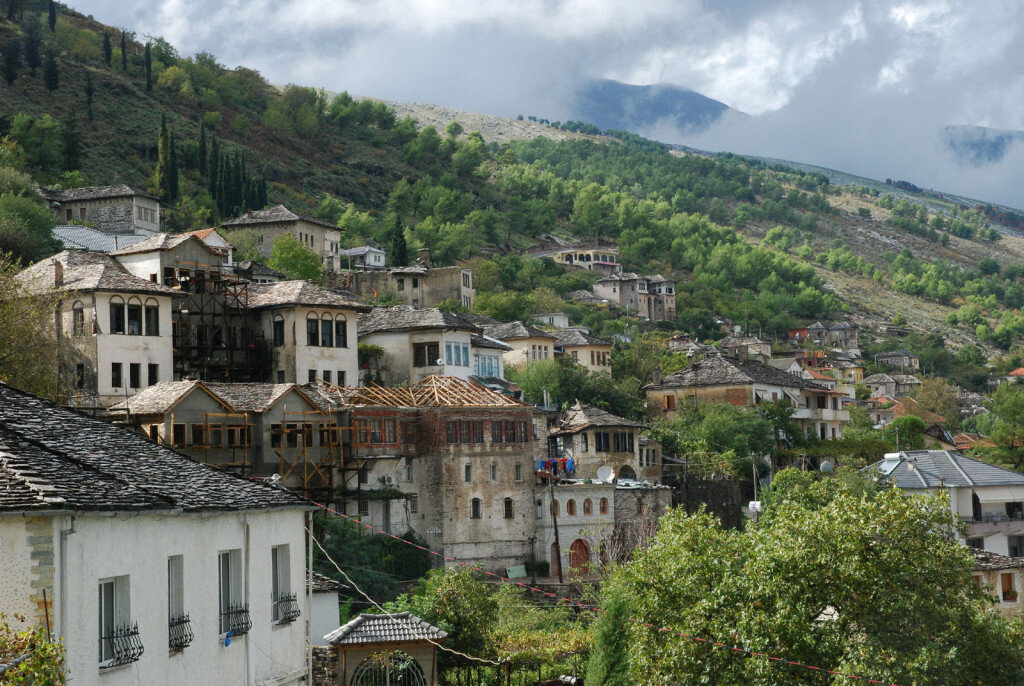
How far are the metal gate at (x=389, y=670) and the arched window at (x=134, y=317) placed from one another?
3062 cm

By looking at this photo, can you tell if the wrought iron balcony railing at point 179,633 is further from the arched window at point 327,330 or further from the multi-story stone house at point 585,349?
the multi-story stone house at point 585,349

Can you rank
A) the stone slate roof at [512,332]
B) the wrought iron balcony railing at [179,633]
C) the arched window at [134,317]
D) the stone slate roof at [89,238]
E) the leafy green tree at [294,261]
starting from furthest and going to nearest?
the leafy green tree at [294,261] < the stone slate roof at [512,332] < the stone slate roof at [89,238] < the arched window at [134,317] < the wrought iron balcony railing at [179,633]

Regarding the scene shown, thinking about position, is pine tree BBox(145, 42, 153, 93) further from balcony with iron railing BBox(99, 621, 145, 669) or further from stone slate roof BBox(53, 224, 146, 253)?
balcony with iron railing BBox(99, 621, 145, 669)

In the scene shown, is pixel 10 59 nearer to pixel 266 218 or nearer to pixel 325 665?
pixel 266 218

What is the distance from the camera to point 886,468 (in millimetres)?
74438

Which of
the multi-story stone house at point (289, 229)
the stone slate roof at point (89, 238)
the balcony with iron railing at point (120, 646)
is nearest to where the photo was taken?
the balcony with iron railing at point (120, 646)

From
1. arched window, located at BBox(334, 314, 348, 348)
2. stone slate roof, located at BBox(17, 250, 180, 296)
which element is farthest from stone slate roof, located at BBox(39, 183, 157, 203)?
stone slate roof, located at BBox(17, 250, 180, 296)

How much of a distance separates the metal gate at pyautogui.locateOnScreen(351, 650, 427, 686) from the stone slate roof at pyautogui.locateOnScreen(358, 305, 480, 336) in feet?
132

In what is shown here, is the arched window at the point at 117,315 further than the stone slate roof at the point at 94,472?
Yes

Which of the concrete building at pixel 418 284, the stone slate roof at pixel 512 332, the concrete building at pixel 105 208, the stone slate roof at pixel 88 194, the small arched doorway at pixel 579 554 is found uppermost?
the stone slate roof at pixel 88 194

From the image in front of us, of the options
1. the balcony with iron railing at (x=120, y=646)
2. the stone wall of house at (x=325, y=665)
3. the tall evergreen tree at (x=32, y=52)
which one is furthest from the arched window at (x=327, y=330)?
the tall evergreen tree at (x=32, y=52)

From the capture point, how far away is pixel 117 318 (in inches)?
2313

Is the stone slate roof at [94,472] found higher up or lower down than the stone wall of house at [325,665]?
higher up

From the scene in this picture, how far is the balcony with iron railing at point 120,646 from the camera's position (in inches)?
698
